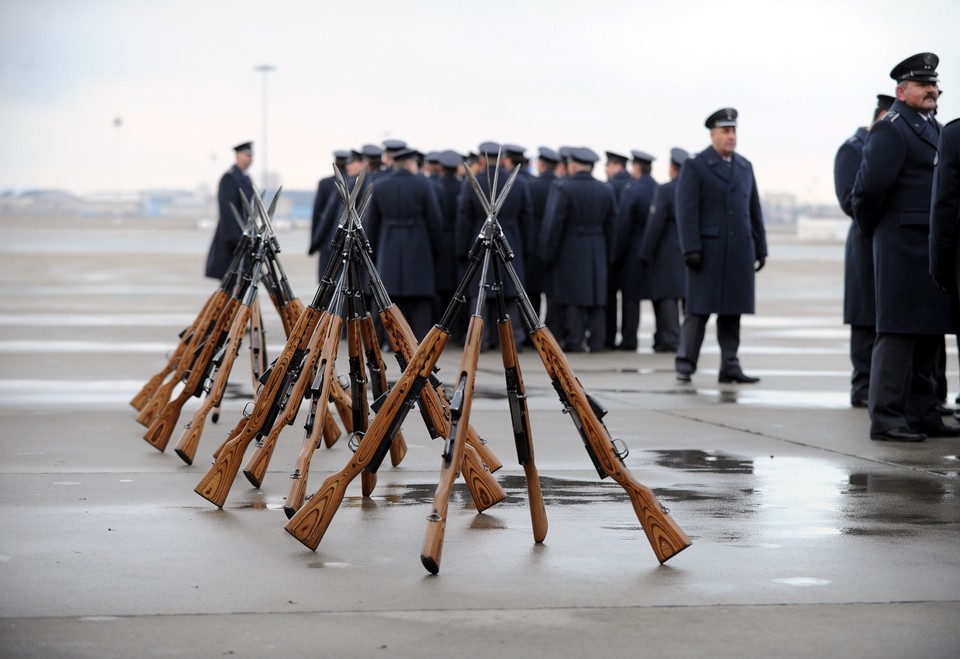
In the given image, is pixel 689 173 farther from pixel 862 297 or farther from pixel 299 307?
pixel 299 307

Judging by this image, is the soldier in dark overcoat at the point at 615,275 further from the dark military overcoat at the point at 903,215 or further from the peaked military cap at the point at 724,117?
the dark military overcoat at the point at 903,215

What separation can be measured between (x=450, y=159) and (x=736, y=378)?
565 centimetres

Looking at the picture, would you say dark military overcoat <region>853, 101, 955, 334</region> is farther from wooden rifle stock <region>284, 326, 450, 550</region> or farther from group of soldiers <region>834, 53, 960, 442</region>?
wooden rifle stock <region>284, 326, 450, 550</region>

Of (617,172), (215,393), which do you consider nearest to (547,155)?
(617,172)

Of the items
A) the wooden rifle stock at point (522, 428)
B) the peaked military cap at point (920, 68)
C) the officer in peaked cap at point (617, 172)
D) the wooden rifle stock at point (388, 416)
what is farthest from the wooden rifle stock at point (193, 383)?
the officer in peaked cap at point (617, 172)

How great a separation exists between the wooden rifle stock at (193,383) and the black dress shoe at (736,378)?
5.23m

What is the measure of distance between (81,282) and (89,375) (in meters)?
17.3

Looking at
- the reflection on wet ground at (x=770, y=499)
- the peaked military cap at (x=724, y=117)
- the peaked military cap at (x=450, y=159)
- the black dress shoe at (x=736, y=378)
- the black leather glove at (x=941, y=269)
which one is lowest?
the black dress shoe at (x=736, y=378)

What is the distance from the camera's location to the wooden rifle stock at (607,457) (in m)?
5.80

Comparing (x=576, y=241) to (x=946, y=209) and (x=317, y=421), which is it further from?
(x=317, y=421)

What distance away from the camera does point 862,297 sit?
1087 cm

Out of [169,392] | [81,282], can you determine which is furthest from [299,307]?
[81,282]

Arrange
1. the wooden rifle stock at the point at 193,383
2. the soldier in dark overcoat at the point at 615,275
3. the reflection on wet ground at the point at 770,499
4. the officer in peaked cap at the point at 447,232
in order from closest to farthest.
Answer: the reflection on wet ground at the point at 770,499
the wooden rifle stock at the point at 193,383
the officer in peaked cap at the point at 447,232
the soldier in dark overcoat at the point at 615,275

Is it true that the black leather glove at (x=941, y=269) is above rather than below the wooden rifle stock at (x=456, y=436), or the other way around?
above
